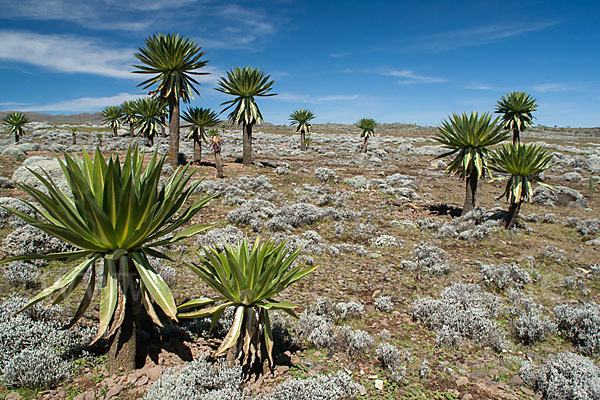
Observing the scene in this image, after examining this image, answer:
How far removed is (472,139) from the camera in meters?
12.2

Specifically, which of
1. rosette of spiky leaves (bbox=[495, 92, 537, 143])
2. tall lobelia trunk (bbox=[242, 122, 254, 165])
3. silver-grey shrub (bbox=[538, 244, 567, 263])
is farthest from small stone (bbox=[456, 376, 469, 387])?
rosette of spiky leaves (bbox=[495, 92, 537, 143])

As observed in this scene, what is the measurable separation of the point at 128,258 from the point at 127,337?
0.96 m

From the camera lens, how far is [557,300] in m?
6.79

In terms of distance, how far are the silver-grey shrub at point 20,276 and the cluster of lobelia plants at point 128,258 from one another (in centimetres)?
292

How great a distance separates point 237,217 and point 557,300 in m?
8.27

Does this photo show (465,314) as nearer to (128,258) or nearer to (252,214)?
(128,258)

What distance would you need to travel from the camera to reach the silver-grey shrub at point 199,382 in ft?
10.9

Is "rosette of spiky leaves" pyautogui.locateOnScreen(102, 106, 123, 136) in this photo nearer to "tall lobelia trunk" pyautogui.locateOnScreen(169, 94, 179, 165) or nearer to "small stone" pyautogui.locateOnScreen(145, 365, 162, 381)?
"tall lobelia trunk" pyautogui.locateOnScreen(169, 94, 179, 165)

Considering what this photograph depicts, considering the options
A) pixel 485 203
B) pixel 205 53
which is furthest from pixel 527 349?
pixel 205 53

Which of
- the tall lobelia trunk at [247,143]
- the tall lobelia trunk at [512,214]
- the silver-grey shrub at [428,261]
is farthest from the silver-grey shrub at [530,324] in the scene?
the tall lobelia trunk at [247,143]

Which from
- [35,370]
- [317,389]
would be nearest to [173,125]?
[35,370]

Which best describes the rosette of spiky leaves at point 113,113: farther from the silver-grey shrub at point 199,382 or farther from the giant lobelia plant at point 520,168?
the silver-grey shrub at point 199,382

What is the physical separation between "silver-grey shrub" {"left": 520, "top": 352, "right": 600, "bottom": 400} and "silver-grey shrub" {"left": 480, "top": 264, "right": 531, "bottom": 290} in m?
2.79

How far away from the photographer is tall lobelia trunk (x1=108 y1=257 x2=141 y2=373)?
3.57 meters
